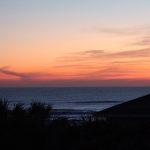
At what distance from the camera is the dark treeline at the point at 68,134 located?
707 inches

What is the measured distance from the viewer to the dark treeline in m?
18.0

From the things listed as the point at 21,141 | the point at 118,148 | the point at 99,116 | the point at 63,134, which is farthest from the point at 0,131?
the point at 99,116

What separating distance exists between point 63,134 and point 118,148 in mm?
2314

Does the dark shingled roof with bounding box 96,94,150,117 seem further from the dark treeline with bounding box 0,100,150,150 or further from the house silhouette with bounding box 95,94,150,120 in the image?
the dark treeline with bounding box 0,100,150,150

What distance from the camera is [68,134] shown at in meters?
19.5

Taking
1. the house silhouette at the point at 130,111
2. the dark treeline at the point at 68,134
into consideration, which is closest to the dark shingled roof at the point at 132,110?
the house silhouette at the point at 130,111

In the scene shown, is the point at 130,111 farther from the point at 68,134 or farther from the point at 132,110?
the point at 68,134

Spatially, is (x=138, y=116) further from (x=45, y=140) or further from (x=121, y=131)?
(x=45, y=140)

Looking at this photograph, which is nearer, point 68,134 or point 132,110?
point 68,134

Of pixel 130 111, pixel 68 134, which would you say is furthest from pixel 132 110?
pixel 68 134

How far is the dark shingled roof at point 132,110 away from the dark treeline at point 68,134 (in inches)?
46.7

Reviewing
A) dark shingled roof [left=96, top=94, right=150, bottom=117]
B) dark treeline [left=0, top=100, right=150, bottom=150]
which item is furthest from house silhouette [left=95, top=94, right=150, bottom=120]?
dark treeline [left=0, top=100, right=150, bottom=150]

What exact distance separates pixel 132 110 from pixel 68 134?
389 cm

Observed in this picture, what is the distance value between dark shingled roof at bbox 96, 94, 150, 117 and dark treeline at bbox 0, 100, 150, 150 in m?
1.19
